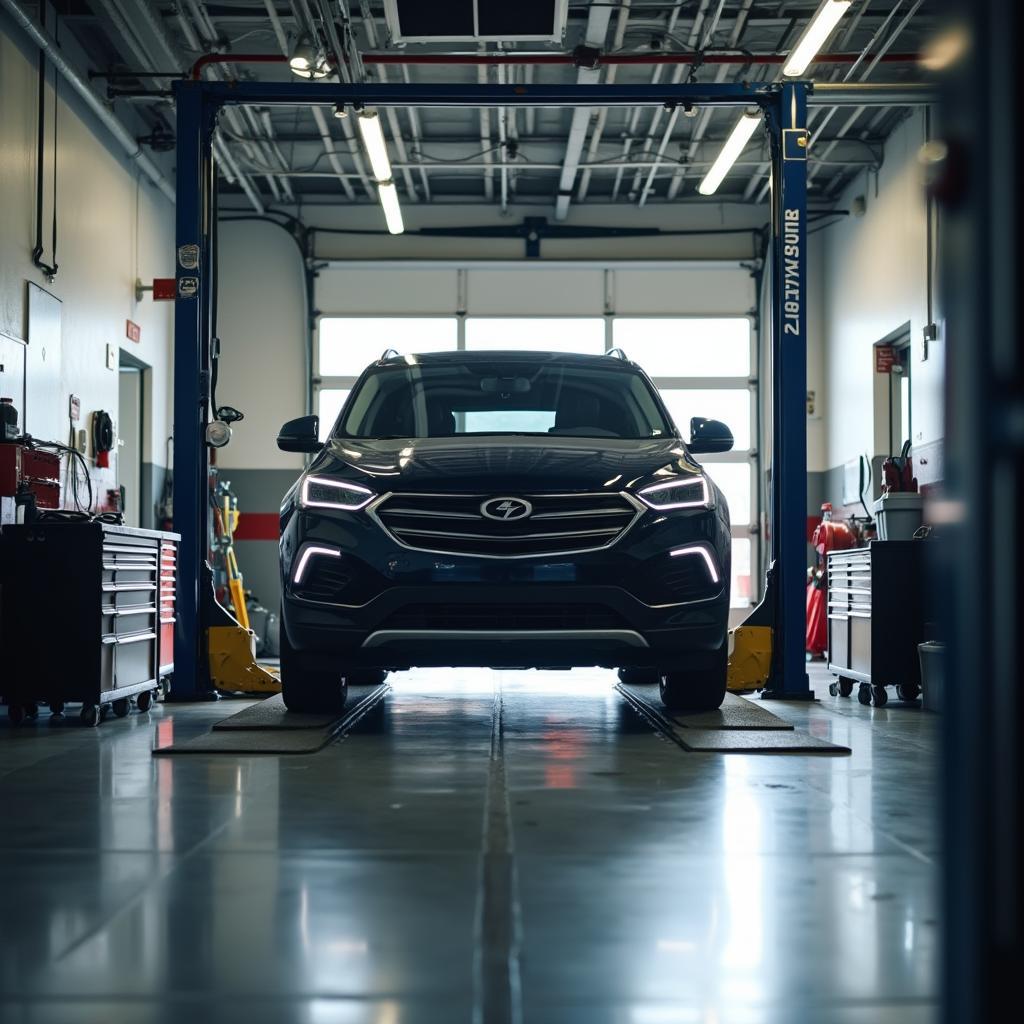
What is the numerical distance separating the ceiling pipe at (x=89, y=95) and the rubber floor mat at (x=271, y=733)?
21.7 ft

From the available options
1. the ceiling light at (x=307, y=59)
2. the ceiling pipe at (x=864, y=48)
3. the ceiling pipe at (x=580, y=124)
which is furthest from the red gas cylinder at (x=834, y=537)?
the ceiling light at (x=307, y=59)

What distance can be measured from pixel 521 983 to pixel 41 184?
1053 centimetres

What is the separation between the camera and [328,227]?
704 inches

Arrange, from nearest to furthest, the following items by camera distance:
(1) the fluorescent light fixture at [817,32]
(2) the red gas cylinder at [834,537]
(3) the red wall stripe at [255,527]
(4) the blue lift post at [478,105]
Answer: (4) the blue lift post at [478,105], (1) the fluorescent light fixture at [817,32], (2) the red gas cylinder at [834,537], (3) the red wall stripe at [255,527]

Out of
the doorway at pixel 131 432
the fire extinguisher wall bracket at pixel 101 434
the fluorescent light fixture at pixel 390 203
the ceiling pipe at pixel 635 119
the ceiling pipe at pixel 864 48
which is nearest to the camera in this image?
the ceiling pipe at pixel 864 48

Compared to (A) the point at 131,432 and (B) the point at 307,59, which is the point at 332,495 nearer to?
(B) the point at 307,59

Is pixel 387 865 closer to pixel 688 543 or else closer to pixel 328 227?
pixel 688 543

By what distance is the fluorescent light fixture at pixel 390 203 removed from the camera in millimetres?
14047

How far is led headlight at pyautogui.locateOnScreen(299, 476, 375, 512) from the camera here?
5.39 meters

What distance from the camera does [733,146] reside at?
12586 millimetres

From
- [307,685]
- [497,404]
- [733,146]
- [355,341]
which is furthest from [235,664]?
[355,341]

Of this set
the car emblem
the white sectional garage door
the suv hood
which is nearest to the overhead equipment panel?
the suv hood

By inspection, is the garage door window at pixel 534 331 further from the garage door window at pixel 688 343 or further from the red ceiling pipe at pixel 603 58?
the red ceiling pipe at pixel 603 58

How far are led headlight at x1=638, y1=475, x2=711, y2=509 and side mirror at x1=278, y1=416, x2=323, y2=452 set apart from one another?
5.43ft
